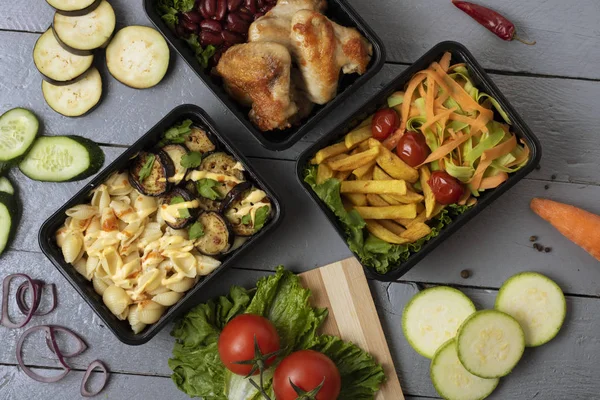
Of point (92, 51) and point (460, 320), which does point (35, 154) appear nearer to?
point (92, 51)

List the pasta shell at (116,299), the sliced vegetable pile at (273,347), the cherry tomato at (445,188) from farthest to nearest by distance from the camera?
the sliced vegetable pile at (273,347)
the pasta shell at (116,299)
the cherry tomato at (445,188)

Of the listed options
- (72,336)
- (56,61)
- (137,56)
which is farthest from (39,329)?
(137,56)

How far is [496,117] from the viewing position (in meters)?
2.66

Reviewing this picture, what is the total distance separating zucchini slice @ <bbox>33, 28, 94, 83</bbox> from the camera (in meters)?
2.86

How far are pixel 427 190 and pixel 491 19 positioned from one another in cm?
92

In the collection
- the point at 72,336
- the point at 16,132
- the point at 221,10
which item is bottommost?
the point at 72,336

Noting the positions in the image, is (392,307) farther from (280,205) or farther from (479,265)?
(280,205)

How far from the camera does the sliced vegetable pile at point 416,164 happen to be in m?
2.54

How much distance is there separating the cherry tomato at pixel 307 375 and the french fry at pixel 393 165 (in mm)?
874

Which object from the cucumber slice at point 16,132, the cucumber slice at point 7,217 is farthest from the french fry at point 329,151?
the cucumber slice at point 7,217

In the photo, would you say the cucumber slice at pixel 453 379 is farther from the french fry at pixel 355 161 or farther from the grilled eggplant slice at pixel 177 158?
the grilled eggplant slice at pixel 177 158

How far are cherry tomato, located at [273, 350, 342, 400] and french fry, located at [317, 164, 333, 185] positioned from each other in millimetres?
774

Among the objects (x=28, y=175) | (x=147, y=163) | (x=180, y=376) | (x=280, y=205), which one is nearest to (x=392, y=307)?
(x=280, y=205)

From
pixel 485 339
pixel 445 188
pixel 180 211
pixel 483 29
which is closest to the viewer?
pixel 445 188
